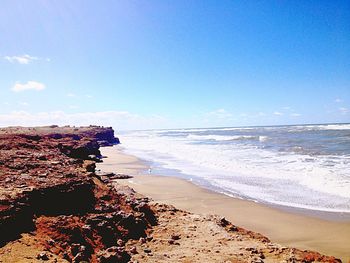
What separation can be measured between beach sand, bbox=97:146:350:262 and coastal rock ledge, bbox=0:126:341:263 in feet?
4.75

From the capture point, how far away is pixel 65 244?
22.2 feet

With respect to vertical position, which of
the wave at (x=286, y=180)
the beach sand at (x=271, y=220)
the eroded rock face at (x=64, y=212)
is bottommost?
the beach sand at (x=271, y=220)

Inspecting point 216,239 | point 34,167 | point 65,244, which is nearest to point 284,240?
point 216,239

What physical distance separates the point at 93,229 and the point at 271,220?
6.35 meters

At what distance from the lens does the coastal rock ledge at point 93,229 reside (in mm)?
6441

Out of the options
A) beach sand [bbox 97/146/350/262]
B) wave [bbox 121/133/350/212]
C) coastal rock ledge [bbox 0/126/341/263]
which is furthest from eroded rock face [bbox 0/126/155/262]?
wave [bbox 121/133/350/212]

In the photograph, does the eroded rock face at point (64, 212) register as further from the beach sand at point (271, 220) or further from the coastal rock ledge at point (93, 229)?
the beach sand at point (271, 220)

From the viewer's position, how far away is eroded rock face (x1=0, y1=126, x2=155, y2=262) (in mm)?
6570

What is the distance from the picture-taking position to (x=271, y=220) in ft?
37.0

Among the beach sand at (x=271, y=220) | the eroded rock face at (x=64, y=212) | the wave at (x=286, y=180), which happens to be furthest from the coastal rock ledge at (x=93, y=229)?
the wave at (x=286, y=180)

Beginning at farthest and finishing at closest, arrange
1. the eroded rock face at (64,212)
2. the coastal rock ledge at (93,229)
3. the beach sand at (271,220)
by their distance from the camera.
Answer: the beach sand at (271,220)
the eroded rock face at (64,212)
the coastal rock ledge at (93,229)

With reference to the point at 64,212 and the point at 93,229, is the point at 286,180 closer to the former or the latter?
the point at 93,229

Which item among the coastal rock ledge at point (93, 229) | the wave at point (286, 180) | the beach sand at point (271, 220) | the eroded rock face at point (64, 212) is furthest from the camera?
the wave at point (286, 180)

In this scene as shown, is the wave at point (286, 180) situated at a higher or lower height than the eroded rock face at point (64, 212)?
lower
